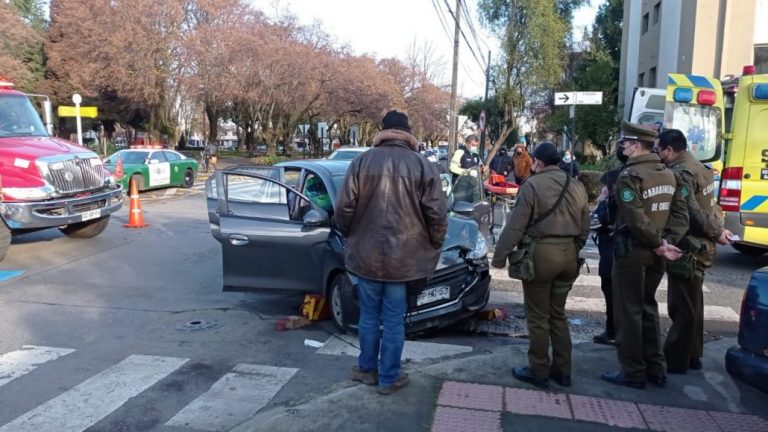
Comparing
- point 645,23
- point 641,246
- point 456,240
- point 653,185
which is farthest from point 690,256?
point 645,23

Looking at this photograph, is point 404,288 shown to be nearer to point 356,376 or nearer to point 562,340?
point 356,376

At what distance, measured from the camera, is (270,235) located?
6039 mm

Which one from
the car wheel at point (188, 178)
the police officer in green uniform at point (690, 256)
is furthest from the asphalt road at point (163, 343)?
the car wheel at point (188, 178)

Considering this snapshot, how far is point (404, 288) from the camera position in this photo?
3926 millimetres

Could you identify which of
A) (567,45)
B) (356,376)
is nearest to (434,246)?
(356,376)

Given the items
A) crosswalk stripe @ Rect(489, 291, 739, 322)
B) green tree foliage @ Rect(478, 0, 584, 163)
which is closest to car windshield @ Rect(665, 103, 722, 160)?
crosswalk stripe @ Rect(489, 291, 739, 322)

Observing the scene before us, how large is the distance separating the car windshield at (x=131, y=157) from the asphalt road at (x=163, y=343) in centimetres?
1093

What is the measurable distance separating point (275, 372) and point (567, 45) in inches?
1004

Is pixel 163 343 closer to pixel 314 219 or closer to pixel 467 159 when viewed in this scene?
pixel 314 219

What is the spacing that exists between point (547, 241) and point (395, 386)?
141cm

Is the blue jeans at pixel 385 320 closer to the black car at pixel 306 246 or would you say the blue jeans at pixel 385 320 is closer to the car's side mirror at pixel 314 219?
the black car at pixel 306 246

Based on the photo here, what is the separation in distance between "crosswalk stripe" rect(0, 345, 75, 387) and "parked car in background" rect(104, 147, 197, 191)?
13.8 meters

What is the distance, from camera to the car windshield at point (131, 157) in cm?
1980

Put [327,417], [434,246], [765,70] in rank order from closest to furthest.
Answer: [327,417], [434,246], [765,70]
